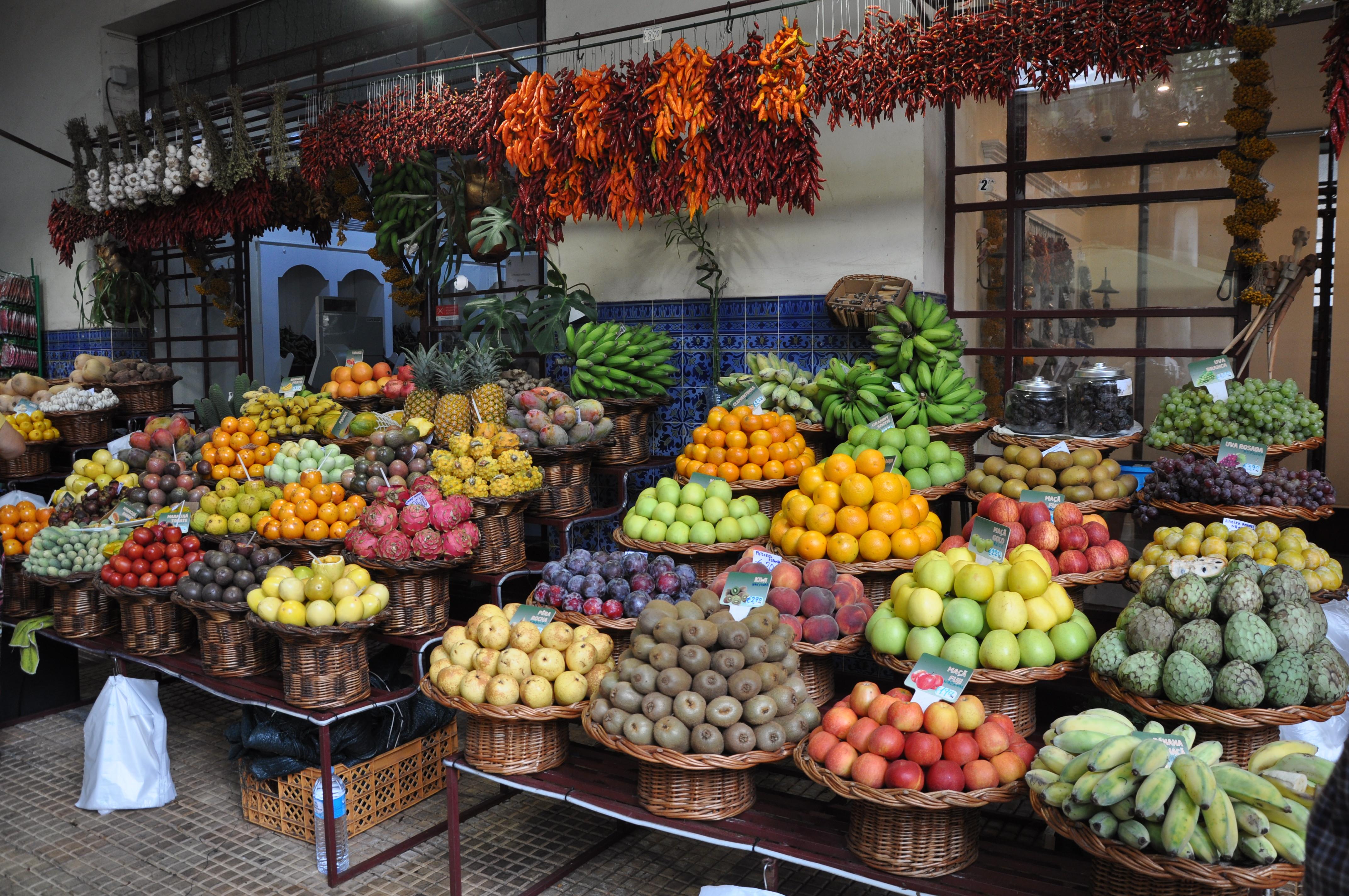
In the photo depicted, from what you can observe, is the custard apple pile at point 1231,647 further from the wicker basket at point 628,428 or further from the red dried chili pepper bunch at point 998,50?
the wicker basket at point 628,428

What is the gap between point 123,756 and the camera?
350cm

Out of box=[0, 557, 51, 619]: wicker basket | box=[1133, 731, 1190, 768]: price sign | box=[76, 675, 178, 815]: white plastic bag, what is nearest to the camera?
box=[1133, 731, 1190, 768]: price sign

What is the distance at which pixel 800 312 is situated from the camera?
16.0 feet

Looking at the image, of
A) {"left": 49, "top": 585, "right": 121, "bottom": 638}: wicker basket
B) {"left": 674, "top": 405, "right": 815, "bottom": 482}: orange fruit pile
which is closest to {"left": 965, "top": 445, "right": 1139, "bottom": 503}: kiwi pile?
{"left": 674, "top": 405, "right": 815, "bottom": 482}: orange fruit pile

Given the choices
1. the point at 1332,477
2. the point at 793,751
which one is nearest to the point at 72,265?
the point at 793,751

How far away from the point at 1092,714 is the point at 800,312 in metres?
3.01

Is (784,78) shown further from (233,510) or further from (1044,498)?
(233,510)

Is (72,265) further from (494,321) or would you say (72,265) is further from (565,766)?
(565,766)

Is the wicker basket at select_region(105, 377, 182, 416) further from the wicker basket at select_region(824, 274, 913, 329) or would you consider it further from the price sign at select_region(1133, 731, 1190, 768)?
the price sign at select_region(1133, 731, 1190, 768)

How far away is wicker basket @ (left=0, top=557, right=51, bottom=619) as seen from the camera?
4.31m

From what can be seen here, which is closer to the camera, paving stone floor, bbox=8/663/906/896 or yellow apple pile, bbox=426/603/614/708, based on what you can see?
yellow apple pile, bbox=426/603/614/708

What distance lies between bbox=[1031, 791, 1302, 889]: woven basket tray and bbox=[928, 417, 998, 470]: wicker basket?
2329mm

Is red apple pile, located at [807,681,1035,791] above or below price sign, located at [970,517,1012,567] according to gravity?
below

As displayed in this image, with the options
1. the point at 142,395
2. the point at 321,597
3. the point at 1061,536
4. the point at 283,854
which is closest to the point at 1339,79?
the point at 1061,536
